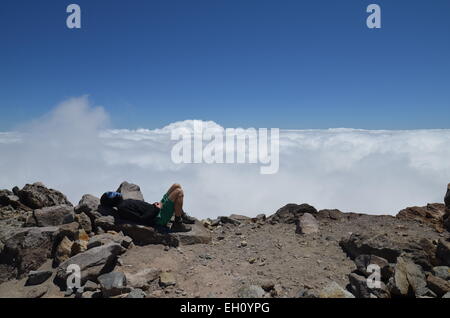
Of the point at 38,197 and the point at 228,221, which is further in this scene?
the point at 228,221

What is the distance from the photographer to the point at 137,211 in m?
9.12

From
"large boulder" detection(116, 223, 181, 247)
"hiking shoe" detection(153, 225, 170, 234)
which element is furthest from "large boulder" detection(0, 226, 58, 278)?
"hiking shoe" detection(153, 225, 170, 234)

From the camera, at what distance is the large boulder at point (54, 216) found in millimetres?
8146

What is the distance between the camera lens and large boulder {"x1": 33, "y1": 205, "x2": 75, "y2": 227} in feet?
26.7

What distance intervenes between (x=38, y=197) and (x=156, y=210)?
509 cm

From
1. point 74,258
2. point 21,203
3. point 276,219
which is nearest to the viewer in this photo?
point 74,258

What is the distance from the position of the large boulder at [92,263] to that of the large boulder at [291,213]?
6.73 meters

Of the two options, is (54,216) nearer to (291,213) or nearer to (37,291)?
(37,291)

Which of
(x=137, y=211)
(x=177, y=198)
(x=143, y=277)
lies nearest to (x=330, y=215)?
(x=177, y=198)

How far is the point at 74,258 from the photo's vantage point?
650cm

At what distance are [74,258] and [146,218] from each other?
2.62 meters

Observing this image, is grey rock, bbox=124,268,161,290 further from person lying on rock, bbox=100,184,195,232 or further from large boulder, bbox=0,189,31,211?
large boulder, bbox=0,189,31,211
